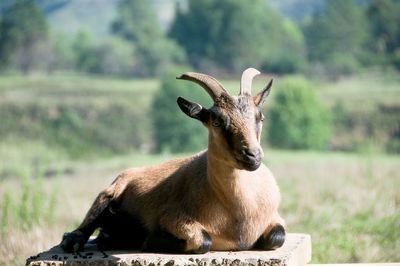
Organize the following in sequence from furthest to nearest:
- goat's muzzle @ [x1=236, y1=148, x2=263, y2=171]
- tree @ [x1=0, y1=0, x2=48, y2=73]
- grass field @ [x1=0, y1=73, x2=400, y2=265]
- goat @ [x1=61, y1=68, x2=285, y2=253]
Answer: tree @ [x1=0, y1=0, x2=48, y2=73] < grass field @ [x1=0, y1=73, x2=400, y2=265] < goat @ [x1=61, y1=68, x2=285, y2=253] < goat's muzzle @ [x1=236, y1=148, x2=263, y2=171]

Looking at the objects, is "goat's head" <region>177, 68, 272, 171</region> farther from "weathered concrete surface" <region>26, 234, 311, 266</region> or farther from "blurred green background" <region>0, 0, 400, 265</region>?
"blurred green background" <region>0, 0, 400, 265</region>

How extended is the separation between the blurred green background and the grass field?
4 centimetres

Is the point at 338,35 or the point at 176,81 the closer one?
the point at 176,81

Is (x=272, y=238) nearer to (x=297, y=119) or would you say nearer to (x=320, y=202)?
(x=320, y=202)

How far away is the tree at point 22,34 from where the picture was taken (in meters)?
16.3

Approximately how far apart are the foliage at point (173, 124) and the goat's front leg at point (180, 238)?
378 inches

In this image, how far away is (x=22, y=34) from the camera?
16391 millimetres

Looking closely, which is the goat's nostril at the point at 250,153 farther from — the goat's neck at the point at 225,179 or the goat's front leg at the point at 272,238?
the goat's front leg at the point at 272,238

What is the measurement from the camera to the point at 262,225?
519 centimetres

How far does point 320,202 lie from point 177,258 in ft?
25.0

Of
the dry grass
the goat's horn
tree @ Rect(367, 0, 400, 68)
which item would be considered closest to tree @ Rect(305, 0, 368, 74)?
tree @ Rect(367, 0, 400, 68)

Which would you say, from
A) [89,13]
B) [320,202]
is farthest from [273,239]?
[89,13]

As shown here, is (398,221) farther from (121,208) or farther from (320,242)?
(121,208)

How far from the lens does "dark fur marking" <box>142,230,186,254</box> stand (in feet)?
16.9
